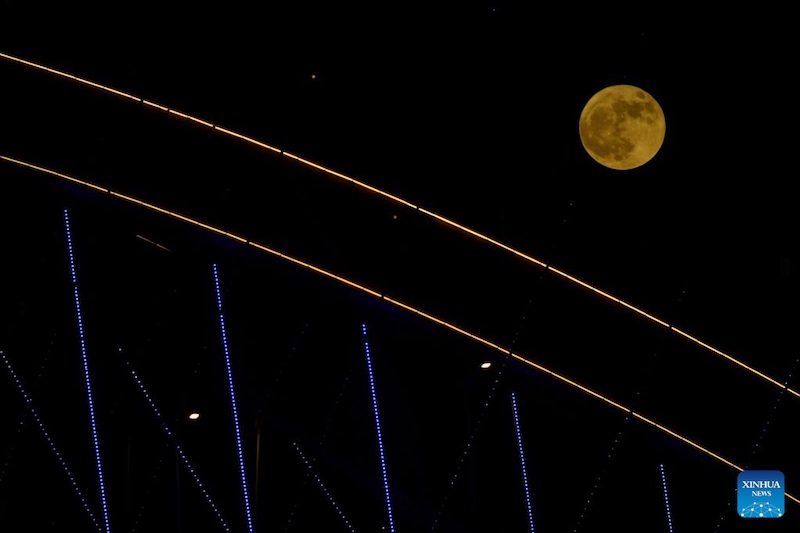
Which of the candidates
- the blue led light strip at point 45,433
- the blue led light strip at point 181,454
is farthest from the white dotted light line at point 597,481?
the blue led light strip at point 45,433

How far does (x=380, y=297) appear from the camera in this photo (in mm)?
15414

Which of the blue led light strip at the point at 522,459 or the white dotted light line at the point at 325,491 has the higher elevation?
the blue led light strip at the point at 522,459

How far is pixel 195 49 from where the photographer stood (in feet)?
50.8

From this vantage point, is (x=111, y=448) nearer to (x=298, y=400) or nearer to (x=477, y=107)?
(x=298, y=400)

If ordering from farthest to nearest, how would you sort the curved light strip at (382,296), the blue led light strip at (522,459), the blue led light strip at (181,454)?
the blue led light strip at (522,459), the curved light strip at (382,296), the blue led light strip at (181,454)

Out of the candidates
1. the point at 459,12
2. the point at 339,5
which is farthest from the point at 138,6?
the point at 459,12

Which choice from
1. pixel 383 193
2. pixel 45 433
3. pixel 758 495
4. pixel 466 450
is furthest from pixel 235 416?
pixel 758 495

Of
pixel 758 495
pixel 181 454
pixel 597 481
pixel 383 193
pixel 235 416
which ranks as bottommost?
pixel 181 454

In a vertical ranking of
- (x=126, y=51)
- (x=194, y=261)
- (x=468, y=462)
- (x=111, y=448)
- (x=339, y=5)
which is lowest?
→ (x=111, y=448)

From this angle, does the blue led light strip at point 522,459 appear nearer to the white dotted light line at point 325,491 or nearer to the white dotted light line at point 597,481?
the white dotted light line at point 597,481

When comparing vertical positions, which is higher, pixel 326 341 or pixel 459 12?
pixel 459 12

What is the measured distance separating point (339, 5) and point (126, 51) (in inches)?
106

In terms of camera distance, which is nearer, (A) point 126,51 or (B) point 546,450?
(A) point 126,51

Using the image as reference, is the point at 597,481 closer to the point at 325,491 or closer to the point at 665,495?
the point at 665,495
